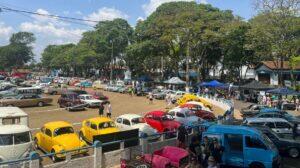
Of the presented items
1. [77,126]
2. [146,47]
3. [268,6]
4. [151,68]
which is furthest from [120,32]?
[77,126]

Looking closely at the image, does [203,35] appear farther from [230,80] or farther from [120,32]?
[120,32]

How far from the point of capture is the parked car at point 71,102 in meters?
38.2

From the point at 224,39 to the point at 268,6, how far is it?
56.4 feet

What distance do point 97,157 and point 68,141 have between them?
8.64ft

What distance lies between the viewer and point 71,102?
3853 cm

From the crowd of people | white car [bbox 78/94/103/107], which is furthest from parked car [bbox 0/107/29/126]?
white car [bbox 78/94/103/107]

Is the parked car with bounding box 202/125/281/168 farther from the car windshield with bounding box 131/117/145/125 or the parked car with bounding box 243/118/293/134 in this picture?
the car windshield with bounding box 131/117/145/125

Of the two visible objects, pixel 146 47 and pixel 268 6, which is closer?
pixel 268 6

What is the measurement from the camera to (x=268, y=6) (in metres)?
44.7

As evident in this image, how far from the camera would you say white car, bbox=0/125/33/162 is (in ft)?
51.3

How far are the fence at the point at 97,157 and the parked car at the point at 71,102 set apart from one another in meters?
20.1

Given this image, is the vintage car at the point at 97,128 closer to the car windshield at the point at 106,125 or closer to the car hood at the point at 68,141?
the car windshield at the point at 106,125

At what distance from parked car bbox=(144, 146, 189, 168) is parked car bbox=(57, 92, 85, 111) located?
77.2ft

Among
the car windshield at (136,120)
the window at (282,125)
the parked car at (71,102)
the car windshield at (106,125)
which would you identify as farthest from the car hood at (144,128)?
the parked car at (71,102)
